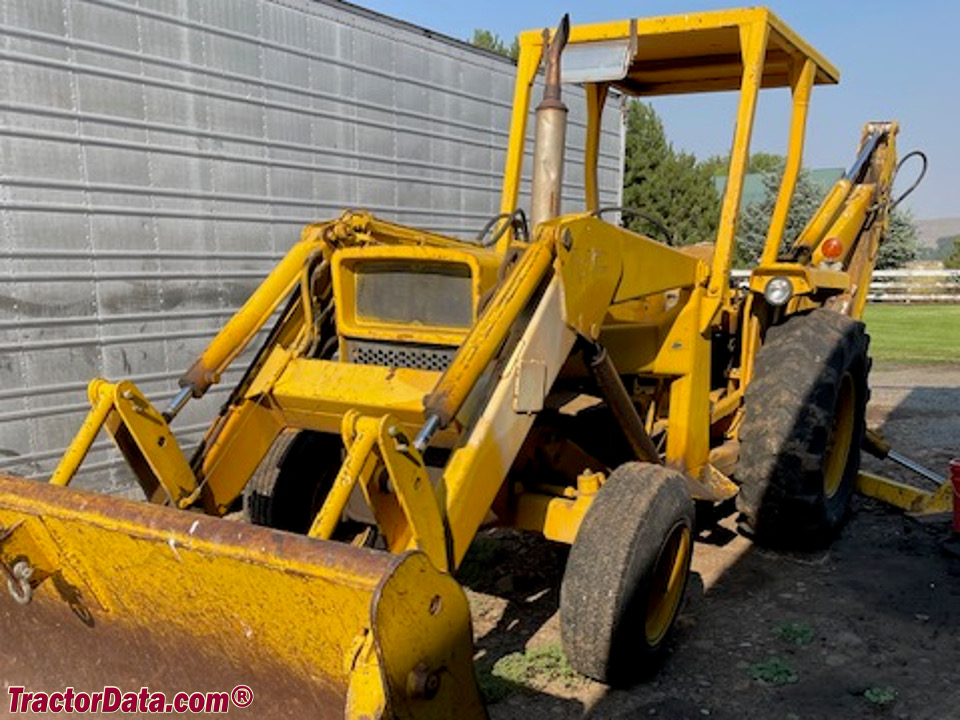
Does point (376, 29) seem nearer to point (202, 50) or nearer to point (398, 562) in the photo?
point (202, 50)

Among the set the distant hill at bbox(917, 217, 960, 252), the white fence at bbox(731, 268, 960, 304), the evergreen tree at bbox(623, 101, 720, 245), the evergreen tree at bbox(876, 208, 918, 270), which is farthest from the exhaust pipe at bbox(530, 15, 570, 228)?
the distant hill at bbox(917, 217, 960, 252)

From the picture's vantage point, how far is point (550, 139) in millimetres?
3354

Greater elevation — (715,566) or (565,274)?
(565,274)

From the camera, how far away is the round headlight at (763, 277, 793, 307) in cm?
452

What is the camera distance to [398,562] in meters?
2.16

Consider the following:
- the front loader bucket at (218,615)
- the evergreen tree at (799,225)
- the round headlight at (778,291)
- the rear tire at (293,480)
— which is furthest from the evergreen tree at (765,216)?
the front loader bucket at (218,615)

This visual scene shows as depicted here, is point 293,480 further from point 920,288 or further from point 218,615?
point 920,288

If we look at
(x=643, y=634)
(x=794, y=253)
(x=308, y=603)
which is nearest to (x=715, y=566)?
(x=643, y=634)

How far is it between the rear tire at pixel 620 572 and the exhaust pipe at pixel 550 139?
3.56 feet

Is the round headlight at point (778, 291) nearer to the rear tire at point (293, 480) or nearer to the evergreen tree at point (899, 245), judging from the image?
the rear tire at point (293, 480)

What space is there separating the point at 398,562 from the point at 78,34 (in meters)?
4.66

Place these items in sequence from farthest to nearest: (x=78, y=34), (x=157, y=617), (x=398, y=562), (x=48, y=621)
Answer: (x=78, y=34) < (x=48, y=621) < (x=157, y=617) < (x=398, y=562)

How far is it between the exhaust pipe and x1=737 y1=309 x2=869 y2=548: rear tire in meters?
1.72

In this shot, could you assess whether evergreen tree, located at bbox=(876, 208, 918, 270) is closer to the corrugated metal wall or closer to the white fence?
the white fence
